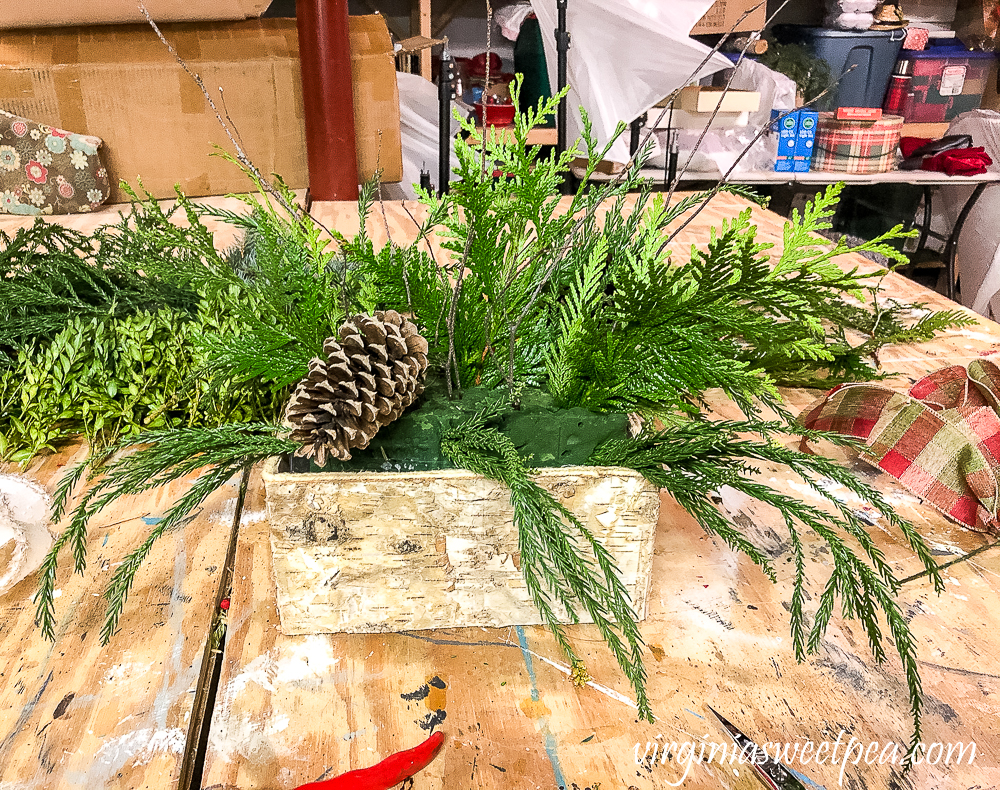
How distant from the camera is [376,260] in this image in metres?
0.46

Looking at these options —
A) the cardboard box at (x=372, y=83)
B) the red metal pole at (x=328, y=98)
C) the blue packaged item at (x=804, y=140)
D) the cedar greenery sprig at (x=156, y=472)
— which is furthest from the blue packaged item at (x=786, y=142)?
the cedar greenery sprig at (x=156, y=472)

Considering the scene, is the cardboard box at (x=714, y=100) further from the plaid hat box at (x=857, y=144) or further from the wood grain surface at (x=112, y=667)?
the wood grain surface at (x=112, y=667)

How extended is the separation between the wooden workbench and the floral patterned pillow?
41.2 inches

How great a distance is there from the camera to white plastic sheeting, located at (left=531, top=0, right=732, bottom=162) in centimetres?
201

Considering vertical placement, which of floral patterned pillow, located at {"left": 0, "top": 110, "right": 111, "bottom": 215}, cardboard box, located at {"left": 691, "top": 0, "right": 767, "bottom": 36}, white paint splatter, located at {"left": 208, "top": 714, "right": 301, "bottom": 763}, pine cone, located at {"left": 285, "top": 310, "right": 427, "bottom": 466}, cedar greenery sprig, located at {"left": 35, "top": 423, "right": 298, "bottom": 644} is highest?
cardboard box, located at {"left": 691, "top": 0, "right": 767, "bottom": 36}

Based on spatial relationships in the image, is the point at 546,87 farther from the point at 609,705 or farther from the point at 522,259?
the point at 609,705

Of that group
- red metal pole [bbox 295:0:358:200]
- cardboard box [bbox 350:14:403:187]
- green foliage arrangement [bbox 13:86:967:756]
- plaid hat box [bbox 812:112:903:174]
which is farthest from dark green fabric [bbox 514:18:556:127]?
green foliage arrangement [bbox 13:86:967:756]

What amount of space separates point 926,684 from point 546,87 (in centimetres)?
210

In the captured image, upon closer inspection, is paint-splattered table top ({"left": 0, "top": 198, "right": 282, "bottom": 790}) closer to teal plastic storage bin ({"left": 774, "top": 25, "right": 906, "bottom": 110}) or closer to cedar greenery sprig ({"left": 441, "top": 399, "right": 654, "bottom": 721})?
cedar greenery sprig ({"left": 441, "top": 399, "right": 654, "bottom": 721})

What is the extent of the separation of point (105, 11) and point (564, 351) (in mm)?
1310

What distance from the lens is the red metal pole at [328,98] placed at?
4.45 feet

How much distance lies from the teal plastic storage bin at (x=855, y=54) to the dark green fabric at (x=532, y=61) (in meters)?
1.02

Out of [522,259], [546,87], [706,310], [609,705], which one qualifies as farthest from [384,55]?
[609,705]

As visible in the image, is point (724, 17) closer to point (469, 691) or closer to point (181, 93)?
point (181, 93)
